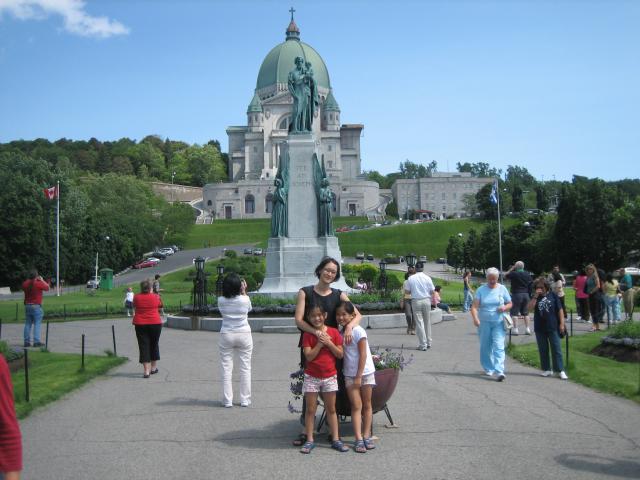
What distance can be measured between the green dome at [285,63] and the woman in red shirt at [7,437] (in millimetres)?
123985

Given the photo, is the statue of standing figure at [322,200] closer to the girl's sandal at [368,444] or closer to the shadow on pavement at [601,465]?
the girl's sandal at [368,444]

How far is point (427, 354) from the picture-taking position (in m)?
14.2

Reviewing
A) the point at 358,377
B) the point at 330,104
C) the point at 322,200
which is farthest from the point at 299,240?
the point at 330,104

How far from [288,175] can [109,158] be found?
121m

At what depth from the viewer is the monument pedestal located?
23.3 meters

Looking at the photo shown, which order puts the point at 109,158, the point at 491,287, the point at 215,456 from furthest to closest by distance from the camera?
the point at 109,158 → the point at 491,287 → the point at 215,456

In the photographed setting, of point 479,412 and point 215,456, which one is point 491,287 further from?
point 215,456

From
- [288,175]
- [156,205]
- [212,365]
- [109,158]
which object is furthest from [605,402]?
[109,158]

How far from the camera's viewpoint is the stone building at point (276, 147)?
12100 centimetres

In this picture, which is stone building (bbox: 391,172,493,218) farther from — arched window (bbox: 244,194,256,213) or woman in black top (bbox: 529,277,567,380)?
woman in black top (bbox: 529,277,567,380)

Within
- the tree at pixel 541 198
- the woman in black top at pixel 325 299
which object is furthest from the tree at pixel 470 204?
the woman in black top at pixel 325 299

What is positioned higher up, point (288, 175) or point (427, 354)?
point (288, 175)

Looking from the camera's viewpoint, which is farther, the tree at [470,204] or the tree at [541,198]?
the tree at [541,198]

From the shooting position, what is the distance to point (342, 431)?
25.7ft
